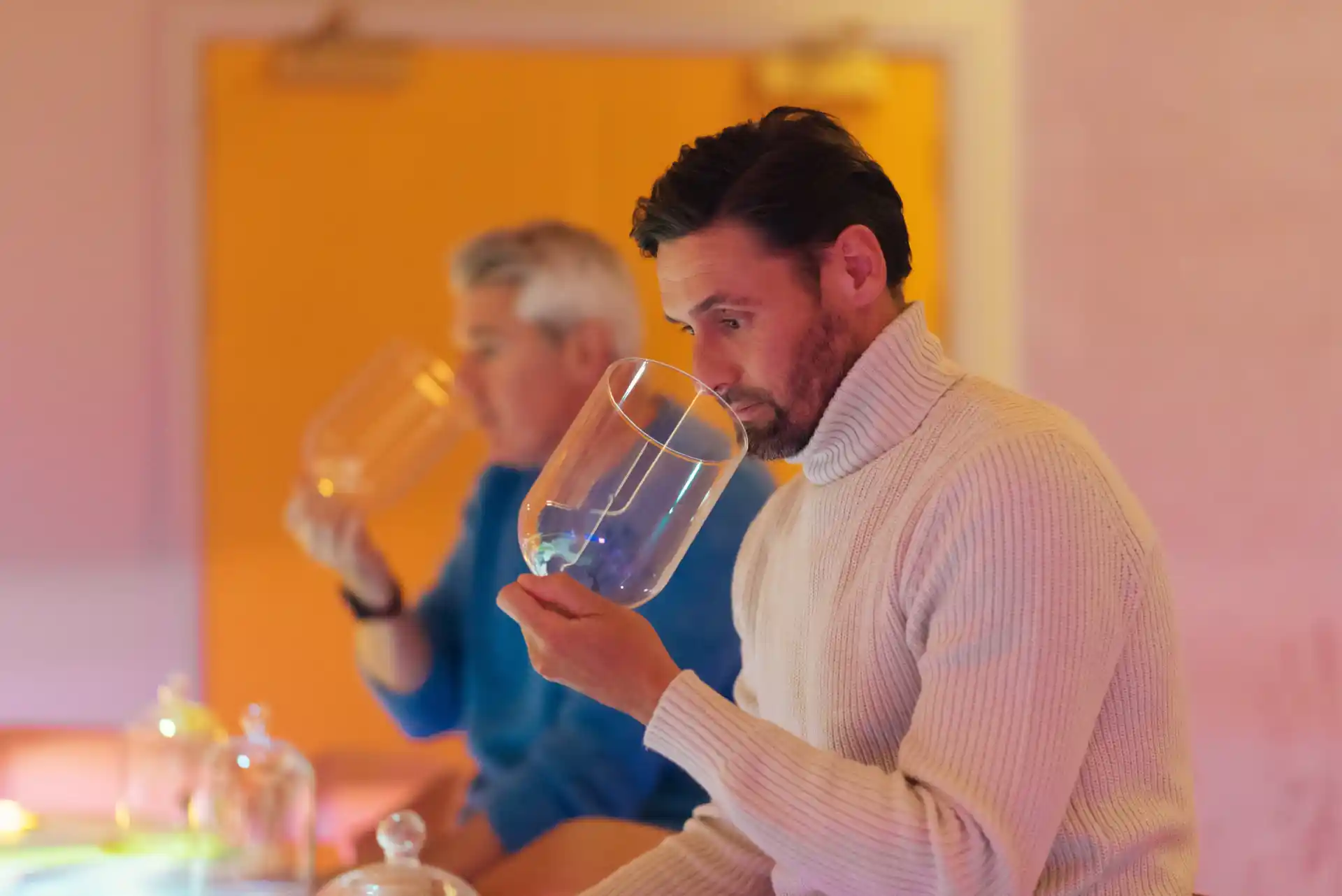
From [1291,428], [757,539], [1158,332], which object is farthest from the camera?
[1158,332]

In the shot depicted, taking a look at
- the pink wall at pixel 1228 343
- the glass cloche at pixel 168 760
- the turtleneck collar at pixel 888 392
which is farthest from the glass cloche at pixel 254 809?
the pink wall at pixel 1228 343

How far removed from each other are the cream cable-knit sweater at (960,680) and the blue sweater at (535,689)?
0.53 m

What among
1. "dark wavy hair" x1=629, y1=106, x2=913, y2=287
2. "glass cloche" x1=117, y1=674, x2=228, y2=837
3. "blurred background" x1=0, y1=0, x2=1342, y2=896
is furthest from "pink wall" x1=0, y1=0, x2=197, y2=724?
"dark wavy hair" x1=629, y1=106, x2=913, y2=287

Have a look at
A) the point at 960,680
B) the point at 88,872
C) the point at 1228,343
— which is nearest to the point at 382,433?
the point at 88,872

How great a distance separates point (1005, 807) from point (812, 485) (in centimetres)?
35

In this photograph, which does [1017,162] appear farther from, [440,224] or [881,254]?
[881,254]

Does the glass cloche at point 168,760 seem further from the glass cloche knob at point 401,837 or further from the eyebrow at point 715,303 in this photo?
the eyebrow at point 715,303

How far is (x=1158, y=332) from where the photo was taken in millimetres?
2164

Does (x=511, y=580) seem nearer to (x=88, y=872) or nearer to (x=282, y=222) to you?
(x=88, y=872)

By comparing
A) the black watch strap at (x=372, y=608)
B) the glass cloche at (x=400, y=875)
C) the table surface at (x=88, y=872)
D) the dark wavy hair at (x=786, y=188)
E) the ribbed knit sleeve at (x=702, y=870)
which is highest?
the dark wavy hair at (x=786, y=188)

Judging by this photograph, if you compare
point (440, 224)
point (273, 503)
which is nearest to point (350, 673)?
point (273, 503)

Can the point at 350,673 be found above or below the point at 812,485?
below

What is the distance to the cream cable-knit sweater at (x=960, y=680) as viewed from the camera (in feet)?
2.66

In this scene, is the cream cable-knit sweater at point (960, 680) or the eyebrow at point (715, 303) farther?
the eyebrow at point (715, 303)
